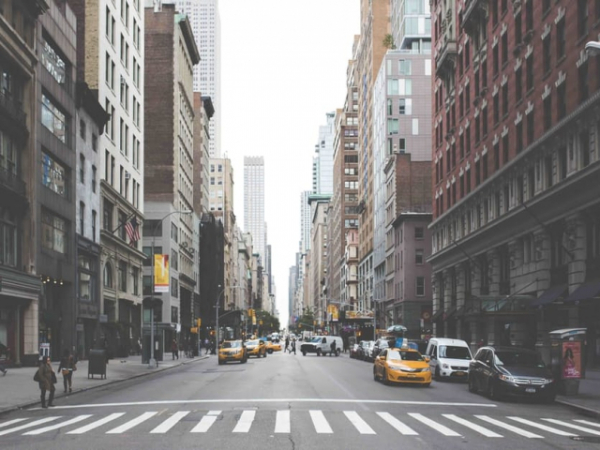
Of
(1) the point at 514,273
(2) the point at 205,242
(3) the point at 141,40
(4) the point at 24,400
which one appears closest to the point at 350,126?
(2) the point at 205,242

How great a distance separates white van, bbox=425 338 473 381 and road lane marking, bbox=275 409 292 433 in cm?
1654

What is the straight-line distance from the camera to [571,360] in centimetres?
2691

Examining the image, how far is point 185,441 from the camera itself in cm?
1542

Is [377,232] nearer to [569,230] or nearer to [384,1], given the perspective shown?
[384,1]

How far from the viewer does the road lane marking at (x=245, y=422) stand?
1711 centimetres

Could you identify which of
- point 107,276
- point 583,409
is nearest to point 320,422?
point 583,409

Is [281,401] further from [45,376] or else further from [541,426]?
[541,426]

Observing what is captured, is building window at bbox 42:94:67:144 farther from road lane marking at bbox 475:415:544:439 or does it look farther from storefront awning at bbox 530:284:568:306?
road lane marking at bbox 475:415:544:439

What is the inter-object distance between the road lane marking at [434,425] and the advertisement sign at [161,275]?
1272 inches

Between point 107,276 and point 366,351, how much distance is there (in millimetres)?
21121

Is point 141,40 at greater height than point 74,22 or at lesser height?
greater

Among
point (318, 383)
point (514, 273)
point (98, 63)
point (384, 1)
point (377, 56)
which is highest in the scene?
point (384, 1)

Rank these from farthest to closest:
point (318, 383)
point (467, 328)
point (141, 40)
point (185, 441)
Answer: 1. point (141, 40)
2. point (467, 328)
3. point (318, 383)
4. point (185, 441)

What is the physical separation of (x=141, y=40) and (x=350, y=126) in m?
94.4
